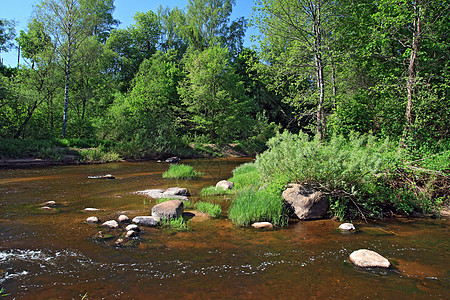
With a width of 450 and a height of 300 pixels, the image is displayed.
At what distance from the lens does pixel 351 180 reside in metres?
7.62

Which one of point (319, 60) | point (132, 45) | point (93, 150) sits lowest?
point (93, 150)

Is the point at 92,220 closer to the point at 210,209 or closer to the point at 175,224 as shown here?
the point at 175,224

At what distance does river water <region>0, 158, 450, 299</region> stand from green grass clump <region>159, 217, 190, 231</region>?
234 millimetres

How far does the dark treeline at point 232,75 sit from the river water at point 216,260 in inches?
199

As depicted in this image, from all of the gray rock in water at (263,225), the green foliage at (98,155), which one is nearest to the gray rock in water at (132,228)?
the gray rock in water at (263,225)

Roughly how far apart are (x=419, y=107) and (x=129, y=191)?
35.8 feet

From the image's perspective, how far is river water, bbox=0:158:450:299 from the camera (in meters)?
4.04

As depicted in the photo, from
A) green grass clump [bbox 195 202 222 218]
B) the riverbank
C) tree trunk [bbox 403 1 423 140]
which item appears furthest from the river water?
→ the riverbank

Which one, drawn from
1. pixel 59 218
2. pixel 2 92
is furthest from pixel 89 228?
pixel 2 92

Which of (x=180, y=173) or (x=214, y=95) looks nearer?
(x=180, y=173)

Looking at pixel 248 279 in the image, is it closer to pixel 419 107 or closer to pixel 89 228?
pixel 89 228

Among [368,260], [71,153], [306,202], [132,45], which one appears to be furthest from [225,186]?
[132,45]

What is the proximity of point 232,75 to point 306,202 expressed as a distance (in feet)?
96.2

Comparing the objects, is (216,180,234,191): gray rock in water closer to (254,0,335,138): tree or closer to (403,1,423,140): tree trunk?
(254,0,335,138): tree
